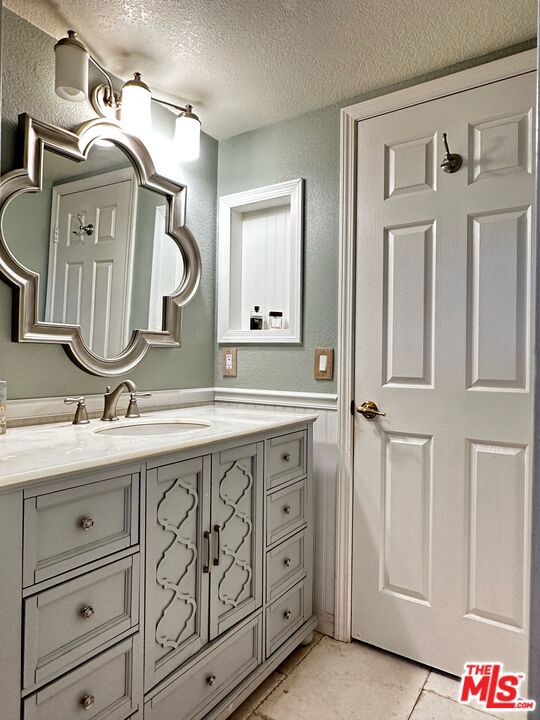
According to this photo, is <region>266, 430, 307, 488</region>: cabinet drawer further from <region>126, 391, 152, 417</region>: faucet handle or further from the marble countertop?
<region>126, 391, 152, 417</region>: faucet handle

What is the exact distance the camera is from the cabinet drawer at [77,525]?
989 mm

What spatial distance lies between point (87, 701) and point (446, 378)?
1.48 metres

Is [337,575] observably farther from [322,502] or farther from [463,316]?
[463,316]

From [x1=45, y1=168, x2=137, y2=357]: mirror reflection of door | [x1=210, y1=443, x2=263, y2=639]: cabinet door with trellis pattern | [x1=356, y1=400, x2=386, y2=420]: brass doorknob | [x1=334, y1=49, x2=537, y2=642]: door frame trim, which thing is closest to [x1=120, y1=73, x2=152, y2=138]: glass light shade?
[x1=45, y1=168, x2=137, y2=357]: mirror reflection of door

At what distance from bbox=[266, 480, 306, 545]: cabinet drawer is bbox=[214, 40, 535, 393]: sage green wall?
47cm

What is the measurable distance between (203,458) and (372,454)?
2.73ft

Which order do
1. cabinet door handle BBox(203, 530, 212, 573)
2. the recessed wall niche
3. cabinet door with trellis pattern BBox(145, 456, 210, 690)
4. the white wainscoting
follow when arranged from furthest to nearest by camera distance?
the recessed wall niche → the white wainscoting → cabinet door handle BBox(203, 530, 212, 573) → cabinet door with trellis pattern BBox(145, 456, 210, 690)

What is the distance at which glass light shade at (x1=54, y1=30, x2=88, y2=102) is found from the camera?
60.4 inches

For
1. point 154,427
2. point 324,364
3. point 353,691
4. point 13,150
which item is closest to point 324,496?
point 324,364

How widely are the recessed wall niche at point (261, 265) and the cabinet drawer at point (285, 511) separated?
0.67 meters

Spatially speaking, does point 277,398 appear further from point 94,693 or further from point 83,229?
point 94,693

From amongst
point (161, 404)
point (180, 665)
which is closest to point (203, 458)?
point (180, 665)

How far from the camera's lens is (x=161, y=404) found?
209 cm

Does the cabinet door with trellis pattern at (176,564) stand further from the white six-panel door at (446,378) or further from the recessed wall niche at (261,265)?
the recessed wall niche at (261,265)
